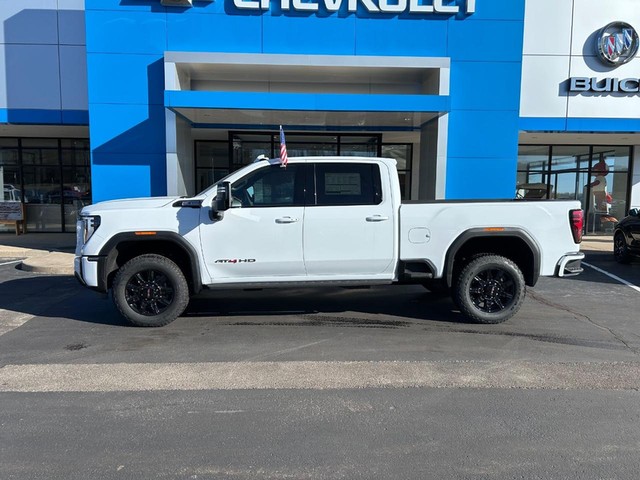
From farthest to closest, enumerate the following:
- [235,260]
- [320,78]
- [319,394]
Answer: [320,78], [235,260], [319,394]

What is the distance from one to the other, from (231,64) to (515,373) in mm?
9924

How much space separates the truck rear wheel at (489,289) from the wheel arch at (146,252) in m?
3.44

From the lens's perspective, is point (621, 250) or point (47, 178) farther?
point (47, 178)

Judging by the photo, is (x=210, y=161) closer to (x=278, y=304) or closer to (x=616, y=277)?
(x=278, y=304)

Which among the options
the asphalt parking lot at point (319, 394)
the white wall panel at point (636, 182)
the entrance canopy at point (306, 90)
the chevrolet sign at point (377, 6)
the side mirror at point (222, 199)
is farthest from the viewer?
the white wall panel at point (636, 182)

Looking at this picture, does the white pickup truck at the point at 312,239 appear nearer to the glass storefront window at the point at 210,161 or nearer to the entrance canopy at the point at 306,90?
the entrance canopy at the point at 306,90

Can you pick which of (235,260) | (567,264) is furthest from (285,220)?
(567,264)

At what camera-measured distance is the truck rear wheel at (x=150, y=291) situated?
5.95 metres

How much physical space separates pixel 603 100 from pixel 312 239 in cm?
1252

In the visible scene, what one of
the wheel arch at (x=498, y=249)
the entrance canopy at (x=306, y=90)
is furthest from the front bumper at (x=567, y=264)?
the entrance canopy at (x=306, y=90)

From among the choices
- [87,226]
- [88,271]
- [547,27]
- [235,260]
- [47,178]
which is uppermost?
[547,27]

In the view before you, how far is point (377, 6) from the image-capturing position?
38.8 feet

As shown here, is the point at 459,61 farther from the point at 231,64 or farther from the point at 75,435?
the point at 75,435

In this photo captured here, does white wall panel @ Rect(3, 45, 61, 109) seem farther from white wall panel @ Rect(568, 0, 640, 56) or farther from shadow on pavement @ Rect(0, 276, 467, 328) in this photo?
white wall panel @ Rect(568, 0, 640, 56)
